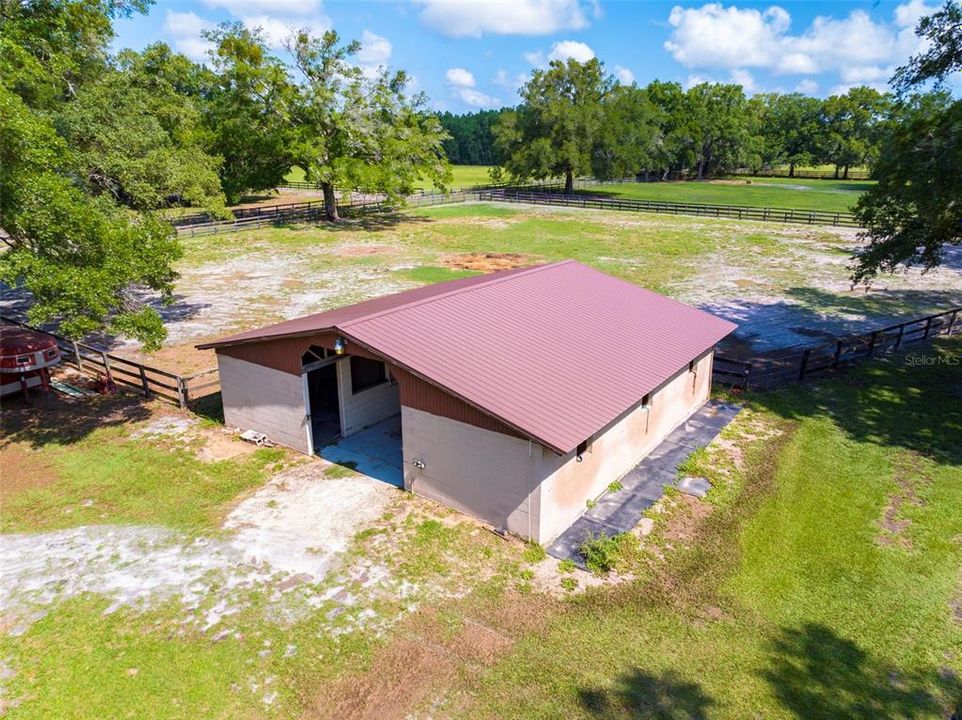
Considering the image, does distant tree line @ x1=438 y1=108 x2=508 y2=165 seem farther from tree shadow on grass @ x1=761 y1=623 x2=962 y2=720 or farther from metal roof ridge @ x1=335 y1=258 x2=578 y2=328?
tree shadow on grass @ x1=761 y1=623 x2=962 y2=720


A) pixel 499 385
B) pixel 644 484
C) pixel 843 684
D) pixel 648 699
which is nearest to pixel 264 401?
pixel 499 385

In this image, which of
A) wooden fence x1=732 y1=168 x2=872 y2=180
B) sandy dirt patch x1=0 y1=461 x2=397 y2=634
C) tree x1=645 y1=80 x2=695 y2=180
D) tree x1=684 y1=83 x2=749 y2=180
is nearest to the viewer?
sandy dirt patch x1=0 y1=461 x2=397 y2=634

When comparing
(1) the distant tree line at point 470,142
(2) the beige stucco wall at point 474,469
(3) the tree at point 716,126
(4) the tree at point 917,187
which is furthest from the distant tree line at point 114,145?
(1) the distant tree line at point 470,142

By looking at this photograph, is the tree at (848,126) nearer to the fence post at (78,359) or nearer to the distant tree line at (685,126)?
the distant tree line at (685,126)

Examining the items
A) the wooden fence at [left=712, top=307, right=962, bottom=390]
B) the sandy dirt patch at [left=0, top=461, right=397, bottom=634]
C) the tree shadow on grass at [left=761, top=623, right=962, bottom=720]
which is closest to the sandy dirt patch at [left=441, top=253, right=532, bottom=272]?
the wooden fence at [left=712, top=307, right=962, bottom=390]

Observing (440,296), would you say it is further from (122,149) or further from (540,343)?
(122,149)

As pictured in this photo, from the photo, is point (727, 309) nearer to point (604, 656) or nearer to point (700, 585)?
point (700, 585)
